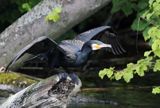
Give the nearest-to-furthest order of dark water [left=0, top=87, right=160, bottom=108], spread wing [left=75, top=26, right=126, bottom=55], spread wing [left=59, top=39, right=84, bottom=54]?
spread wing [left=59, top=39, right=84, bottom=54]
spread wing [left=75, top=26, right=126, bottom=55]
dark water [left=0, top=87, right=160, bottom=108]

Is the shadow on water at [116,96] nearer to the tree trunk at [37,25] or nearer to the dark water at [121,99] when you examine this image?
the dark water at [121,99]

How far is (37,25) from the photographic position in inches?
347

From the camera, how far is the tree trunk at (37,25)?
874 cm

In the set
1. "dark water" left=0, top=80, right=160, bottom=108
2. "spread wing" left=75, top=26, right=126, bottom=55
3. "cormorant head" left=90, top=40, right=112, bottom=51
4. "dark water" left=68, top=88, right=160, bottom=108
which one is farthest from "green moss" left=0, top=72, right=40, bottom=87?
"cormorant head" left=90, top=40, right=112, bottom=51

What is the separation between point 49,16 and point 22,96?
309 centimetres

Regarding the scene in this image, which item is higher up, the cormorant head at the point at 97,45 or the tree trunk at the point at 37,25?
the tree trunk at the point at 37,25

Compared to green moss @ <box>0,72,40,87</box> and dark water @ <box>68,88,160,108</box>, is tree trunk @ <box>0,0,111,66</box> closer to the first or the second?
green moss @ <box>0,72,40,87</box>

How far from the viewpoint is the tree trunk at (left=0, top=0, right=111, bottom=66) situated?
8.74m

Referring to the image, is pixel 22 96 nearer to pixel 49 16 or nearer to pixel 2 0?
pixel 49 16

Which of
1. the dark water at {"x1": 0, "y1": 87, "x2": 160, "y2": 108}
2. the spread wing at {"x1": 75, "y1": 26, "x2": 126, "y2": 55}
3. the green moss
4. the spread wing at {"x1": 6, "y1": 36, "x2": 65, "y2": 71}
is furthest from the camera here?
the dark water at {"x1": 0, "y1": 87, "x2": 160, "y2": 108}

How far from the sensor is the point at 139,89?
30.7 feet

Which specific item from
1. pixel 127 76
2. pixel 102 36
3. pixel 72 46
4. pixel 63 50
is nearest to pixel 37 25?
pixel 102 36

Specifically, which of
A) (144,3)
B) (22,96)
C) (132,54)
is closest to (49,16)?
(144,3)

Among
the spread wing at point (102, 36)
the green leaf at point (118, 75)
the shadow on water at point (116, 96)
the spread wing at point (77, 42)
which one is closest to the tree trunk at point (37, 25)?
the shadow on water at point (116, 96)
